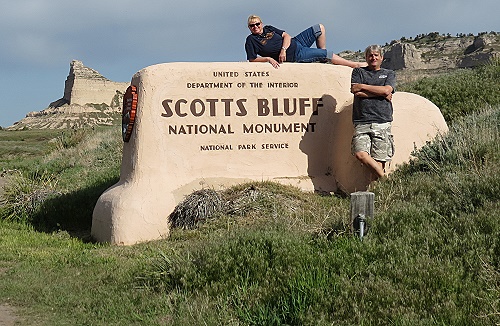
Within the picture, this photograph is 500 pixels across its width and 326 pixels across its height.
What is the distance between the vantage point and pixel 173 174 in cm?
823

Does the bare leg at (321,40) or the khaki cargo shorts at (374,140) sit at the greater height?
the bare leg at (321,40)

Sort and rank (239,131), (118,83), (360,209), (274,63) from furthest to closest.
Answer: (118,83) → (274,63) → (239,131) → (360,209)

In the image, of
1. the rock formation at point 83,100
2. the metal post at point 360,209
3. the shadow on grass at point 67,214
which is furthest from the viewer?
the rock formation at point 83,100

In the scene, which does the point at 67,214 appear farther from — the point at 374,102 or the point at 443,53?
the point at 443,53

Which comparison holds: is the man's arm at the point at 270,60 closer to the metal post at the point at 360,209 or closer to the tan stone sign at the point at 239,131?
the tan stone sign at the point at 239,131

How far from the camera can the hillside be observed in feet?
144

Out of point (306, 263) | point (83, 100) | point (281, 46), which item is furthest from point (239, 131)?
point (83, 100)

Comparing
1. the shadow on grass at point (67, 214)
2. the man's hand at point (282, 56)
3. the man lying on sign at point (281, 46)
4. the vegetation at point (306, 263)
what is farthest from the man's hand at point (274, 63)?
the shadow on grass at point (67, 214)

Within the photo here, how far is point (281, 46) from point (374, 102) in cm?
196

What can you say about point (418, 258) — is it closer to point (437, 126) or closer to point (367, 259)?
point (367, 259)

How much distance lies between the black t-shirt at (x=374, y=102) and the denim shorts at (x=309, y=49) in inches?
65.2

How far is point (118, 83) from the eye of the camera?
87.1 meters

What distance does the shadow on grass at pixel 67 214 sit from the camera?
379 inches

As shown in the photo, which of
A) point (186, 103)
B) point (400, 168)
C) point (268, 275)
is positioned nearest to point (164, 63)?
point (186, 103)
